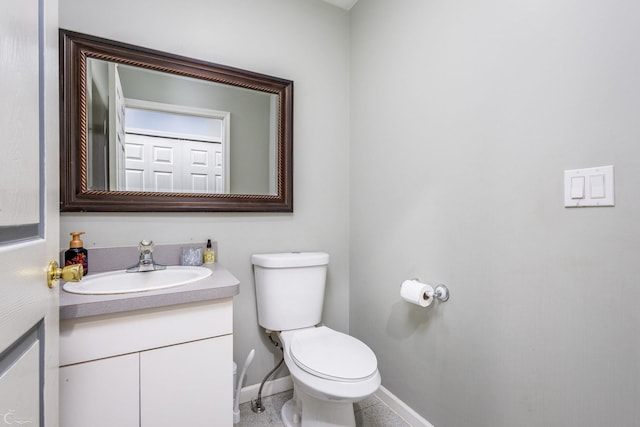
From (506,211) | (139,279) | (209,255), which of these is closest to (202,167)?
(209,255)

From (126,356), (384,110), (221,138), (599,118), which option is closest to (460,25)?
(384,110)

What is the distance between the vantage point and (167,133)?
5.02 ft

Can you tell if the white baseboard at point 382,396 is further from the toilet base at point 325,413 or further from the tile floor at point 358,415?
the toilet base at point 325,413

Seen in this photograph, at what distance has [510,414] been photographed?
1.10 meters

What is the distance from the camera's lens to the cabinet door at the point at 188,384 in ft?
3.44

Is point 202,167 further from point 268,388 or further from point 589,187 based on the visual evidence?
point 589,187

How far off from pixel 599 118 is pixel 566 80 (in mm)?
162

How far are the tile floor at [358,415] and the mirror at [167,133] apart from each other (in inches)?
43.5

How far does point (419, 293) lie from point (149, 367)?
1.09m

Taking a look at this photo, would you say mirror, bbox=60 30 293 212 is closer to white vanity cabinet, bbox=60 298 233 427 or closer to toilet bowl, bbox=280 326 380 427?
white vanity cabinet, bbox=60 298 233 427

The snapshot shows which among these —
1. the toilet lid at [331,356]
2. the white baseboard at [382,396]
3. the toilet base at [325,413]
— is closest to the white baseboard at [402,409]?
the white baseboard at [382,396]

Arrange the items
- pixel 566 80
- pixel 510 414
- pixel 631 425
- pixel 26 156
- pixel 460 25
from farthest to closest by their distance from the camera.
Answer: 1. pixel 460 25
2. pixel 510 414
3. pixel 566 80
4. pixel 631 425
5. pixel 26 156

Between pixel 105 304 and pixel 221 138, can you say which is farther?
pixel 221 138

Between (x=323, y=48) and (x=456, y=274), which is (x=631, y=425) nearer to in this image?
(x=456, y=274)
